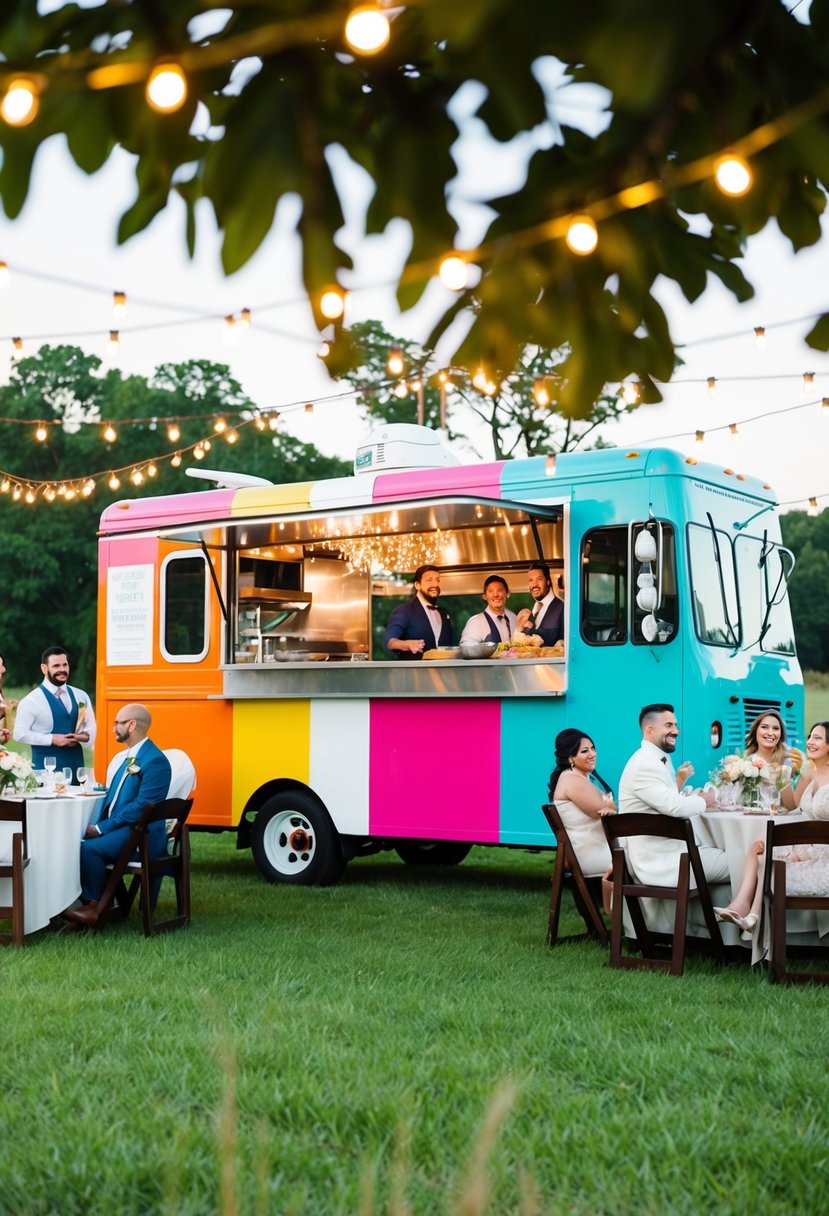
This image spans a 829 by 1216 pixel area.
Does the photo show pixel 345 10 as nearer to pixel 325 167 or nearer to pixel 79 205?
pixel 325 167

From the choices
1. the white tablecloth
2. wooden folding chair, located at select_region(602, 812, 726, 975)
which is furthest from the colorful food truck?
the white tablecloth

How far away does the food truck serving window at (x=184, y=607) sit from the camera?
37.2 ft

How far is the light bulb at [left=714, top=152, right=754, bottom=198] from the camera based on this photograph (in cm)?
248

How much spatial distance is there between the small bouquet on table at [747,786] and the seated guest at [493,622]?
9.84 ft

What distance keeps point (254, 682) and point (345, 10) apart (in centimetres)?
898

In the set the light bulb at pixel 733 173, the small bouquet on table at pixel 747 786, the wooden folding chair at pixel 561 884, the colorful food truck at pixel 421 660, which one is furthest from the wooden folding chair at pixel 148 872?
the light bulb at pixel 733 173

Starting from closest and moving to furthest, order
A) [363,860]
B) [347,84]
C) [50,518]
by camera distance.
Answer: [347,84] → [363,860] → [50,518]

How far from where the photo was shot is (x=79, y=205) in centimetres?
244

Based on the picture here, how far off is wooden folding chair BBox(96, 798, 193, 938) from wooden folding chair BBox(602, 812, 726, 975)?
8.55 feet

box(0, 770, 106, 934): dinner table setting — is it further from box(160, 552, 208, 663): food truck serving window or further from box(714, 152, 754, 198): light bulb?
box(714, 152, 754, 198): light bulb

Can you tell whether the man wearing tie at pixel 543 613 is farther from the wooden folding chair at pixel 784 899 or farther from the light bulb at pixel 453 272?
the light bulb at pixel 453 272

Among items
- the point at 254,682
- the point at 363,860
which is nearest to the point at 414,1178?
the point at 254,682

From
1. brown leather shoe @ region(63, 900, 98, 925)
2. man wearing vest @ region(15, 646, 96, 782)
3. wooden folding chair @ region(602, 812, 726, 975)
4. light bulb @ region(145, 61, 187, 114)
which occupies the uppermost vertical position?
light bulb @ region(145, 61, 187, 114)

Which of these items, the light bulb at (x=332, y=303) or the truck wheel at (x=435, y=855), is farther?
the truck wheel at (x=435, y=855)
